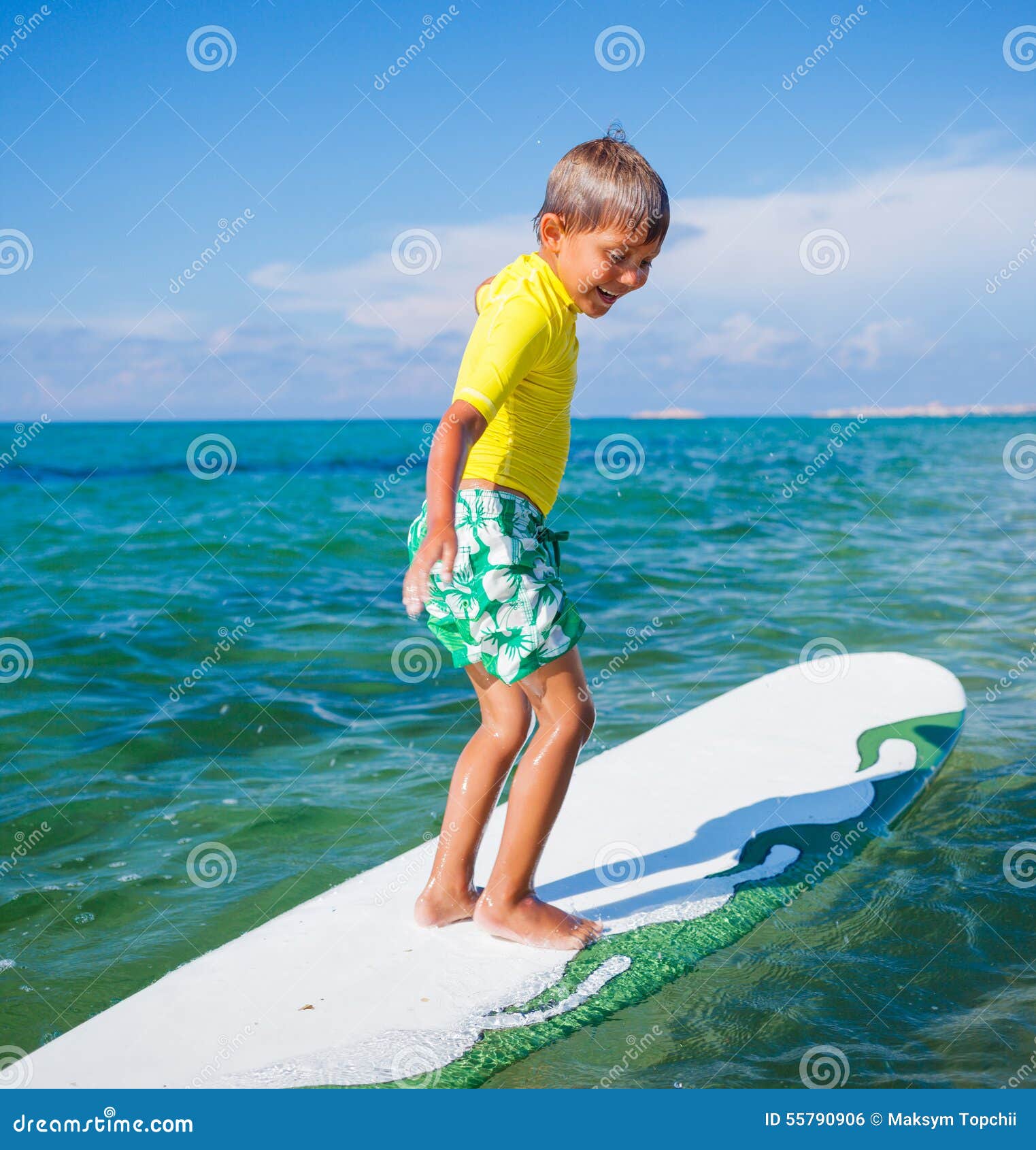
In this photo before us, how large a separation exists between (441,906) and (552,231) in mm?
1559

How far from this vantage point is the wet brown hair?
1982mm

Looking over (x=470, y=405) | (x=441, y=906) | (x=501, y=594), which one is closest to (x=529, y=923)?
(x=441, y=906)

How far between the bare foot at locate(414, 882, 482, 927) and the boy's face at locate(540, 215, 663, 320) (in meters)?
1.38

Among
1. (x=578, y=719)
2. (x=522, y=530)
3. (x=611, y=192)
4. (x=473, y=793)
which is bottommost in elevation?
(x=473, y=793)

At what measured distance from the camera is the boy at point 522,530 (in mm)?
1889

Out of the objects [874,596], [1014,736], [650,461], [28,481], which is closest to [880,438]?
[650,461]

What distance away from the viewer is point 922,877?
2992mm

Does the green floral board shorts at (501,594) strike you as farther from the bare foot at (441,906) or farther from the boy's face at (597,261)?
the bare foot at (441,906)

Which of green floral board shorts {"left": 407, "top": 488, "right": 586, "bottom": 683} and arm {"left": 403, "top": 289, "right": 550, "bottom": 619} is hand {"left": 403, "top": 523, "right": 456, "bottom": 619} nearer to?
arm {"left": 403, "top": 289, "right": 550, "bottom": 619}

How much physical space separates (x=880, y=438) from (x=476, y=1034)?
38.4 metres

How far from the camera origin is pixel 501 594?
82.7 inches

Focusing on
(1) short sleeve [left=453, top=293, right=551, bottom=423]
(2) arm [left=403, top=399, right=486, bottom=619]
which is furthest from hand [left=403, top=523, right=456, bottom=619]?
(1) short sleeve [left=453, top=293, right=551, bottom=423]

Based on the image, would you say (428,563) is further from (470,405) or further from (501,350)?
(501,350)

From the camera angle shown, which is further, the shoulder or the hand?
the shoulder
